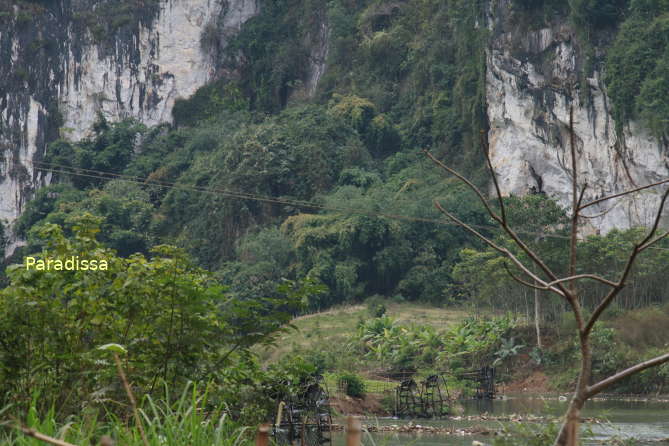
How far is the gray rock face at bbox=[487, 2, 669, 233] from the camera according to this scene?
1165 inches

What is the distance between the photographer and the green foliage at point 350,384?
53.0ft

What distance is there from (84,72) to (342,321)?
1046 inches

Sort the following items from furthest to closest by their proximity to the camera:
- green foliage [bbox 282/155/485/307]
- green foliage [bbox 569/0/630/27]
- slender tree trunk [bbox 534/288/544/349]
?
green foliage [bbox 282/155/485/307]
green foliage [bbox 569/0/630/27]
slender tree trunk [bbox 534/288/544/349]

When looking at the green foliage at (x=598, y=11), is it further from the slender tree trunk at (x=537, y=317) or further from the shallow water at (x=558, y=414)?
the shallow water at (x=558, y=414)

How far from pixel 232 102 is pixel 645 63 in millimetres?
26532

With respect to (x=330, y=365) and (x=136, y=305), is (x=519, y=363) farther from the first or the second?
(x=136, y=305)

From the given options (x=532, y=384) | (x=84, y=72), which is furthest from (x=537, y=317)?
(x=84, y=72)

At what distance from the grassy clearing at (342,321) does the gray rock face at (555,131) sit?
236 inches

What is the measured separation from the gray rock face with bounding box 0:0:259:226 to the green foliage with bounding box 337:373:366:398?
119 feet

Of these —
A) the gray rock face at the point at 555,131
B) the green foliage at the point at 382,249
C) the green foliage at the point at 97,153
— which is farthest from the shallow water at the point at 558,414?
the green foliage at the point at 97,153

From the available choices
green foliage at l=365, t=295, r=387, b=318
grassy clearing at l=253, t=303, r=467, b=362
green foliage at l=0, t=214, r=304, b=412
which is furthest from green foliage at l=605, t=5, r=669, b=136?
green foliage at l=0, t=214, r=304, b=412

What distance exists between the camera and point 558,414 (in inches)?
583

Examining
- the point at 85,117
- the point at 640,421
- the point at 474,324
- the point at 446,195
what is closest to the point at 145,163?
the point at 85,117

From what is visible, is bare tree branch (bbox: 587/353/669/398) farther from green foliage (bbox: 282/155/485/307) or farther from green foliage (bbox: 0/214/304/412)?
green foliage (bbox: 282/155/485/307)
